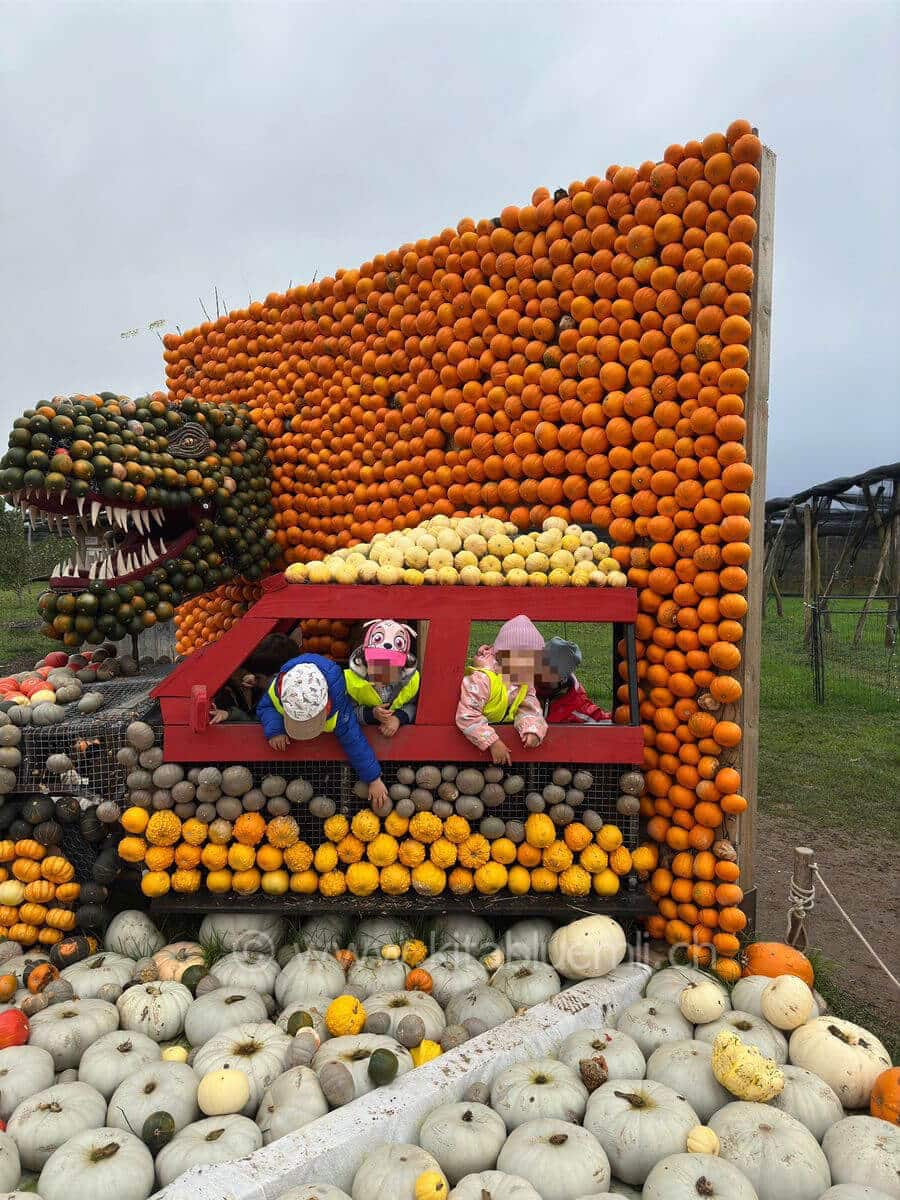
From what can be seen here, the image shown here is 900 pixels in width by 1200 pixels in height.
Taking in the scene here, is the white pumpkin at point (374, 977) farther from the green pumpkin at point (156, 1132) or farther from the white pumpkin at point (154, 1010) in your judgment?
the green pumpkin at point (156, 1132)

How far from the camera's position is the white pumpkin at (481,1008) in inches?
141

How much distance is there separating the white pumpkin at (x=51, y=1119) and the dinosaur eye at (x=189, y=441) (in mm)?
4311

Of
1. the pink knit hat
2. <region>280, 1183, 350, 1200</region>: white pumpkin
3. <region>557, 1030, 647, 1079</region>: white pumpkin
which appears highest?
the pink knit hat

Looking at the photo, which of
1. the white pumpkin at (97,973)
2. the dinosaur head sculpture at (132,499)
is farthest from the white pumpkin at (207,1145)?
the dinosaur head sculpture at (132,499)

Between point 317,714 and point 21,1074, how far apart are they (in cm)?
190

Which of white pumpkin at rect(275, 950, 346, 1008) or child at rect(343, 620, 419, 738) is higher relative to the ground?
child at rect(343, 620, 419, 738)

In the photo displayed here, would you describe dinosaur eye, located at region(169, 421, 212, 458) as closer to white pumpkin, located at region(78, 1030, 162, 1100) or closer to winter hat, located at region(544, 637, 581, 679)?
winter hat, located at region(544, 637, 581, 679)

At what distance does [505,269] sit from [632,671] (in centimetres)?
307

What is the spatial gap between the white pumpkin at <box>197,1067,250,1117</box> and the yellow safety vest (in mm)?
1802

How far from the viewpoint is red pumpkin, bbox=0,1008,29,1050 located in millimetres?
3330

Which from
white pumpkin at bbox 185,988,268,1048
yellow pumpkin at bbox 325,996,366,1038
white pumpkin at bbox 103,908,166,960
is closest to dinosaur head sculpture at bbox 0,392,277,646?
white pumpkin at bbox 103,908,166,960

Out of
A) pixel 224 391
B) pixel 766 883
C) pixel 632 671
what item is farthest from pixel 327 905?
pixel 224 391

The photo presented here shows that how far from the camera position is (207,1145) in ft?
8.91

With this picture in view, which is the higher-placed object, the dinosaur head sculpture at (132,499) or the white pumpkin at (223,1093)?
the dinosaur head sculpture at (132,499)
